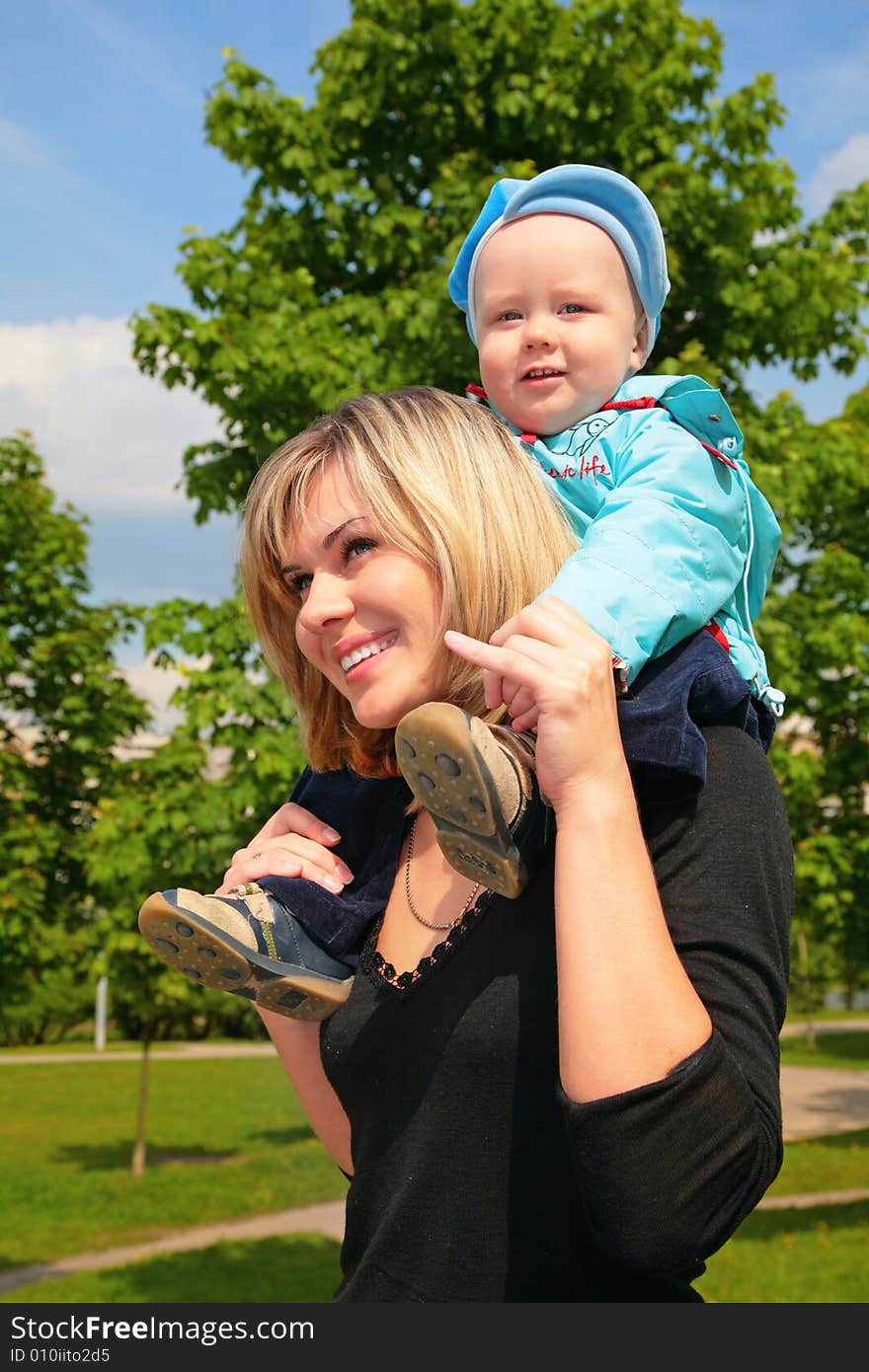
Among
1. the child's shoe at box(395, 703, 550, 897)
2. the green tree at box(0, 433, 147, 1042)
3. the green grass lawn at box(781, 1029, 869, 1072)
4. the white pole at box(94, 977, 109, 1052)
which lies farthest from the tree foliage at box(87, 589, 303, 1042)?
the white pole at box(94, 977, 109, 1052)

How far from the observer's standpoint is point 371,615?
1655mm

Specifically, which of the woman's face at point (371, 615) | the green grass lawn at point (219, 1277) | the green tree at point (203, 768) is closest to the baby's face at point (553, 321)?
the woman's face at point (371, 615)

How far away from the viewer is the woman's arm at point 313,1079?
6.12ft

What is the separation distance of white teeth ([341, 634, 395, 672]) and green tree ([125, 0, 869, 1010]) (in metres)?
6.28

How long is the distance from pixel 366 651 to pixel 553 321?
70 cm

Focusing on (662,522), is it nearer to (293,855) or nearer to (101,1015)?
(293,855)

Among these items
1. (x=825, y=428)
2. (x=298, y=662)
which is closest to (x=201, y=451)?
(x=825, y=428)

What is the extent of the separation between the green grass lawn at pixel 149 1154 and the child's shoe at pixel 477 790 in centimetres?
1282

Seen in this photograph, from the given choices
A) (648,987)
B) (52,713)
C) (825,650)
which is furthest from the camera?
(52,713)

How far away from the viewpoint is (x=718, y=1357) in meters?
1.46

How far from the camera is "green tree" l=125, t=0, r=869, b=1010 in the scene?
8.09 meters

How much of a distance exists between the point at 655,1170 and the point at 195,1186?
53.5 ft

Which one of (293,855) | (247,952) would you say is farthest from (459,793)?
(293,855)

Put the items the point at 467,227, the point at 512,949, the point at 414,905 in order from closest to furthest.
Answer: the point at 512,949 → the point at 414,905 → the point at 467,227
